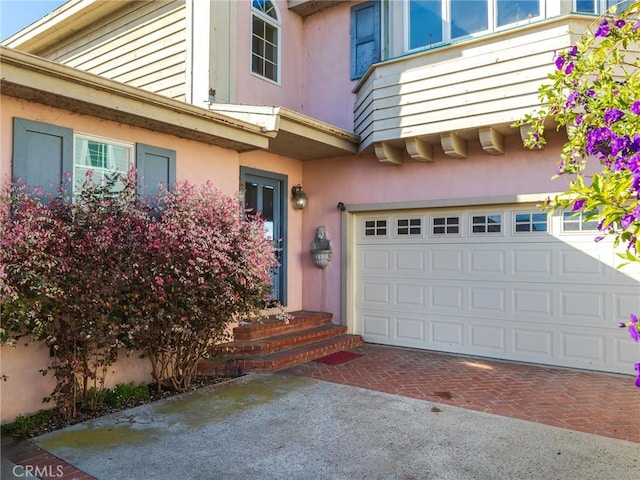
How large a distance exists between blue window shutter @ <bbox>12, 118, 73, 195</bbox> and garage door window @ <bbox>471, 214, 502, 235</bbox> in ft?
18.0

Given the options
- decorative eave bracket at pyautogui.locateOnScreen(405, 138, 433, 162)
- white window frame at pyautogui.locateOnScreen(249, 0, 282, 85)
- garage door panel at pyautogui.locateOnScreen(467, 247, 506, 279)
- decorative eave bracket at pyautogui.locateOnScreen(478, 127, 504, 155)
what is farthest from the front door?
decorative eave bracket at pyautogui.locateOnScreen(478, 127, 504, 155)

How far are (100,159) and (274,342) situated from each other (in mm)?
3278

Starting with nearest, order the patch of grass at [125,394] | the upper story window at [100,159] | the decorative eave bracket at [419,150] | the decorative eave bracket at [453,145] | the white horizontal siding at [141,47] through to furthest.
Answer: the patch of grass at [125,394], the upper story window at [100,159], the decorative eave bracket at [453,145], the decorative eave bracket at [419,150], the white horizontal siding at [141,47]

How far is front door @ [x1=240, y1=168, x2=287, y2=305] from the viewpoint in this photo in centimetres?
759

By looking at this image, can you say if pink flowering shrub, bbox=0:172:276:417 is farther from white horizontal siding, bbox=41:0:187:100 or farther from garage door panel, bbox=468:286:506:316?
garage door panel, bbox=468:286:506:316

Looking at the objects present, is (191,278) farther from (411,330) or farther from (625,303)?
(625,303)

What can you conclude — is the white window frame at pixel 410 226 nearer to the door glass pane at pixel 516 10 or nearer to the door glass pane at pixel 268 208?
the door glass pane at pixel 268 208

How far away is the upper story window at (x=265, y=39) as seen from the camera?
25.7 ft

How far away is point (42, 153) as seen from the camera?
4523 millimetres

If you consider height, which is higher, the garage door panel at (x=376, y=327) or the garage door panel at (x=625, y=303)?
the garage door panel at (x=625, y=303)

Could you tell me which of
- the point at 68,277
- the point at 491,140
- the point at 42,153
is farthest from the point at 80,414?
the point at 491,140

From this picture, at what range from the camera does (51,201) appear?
4.35m

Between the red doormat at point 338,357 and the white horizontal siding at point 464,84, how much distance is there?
3.34 metres

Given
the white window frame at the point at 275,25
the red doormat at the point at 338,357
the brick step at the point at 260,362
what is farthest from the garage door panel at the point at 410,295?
the white window frame at the point at 275,25
